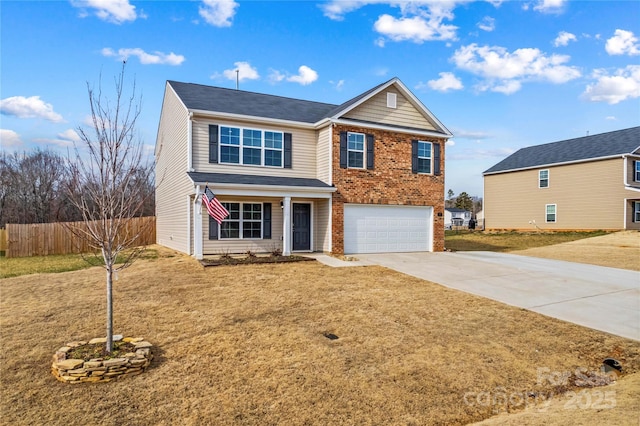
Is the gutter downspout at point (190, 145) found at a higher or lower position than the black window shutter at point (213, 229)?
higher

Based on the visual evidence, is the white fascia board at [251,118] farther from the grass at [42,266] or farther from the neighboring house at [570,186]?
the neighboring house at [570,186]

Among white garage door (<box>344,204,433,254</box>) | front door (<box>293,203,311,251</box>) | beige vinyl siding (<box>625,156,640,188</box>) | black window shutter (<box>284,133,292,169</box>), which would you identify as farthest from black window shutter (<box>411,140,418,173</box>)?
beige vinyl siding (<box>625,156,640,188</box>)

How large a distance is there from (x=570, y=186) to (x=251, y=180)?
81.9 ft

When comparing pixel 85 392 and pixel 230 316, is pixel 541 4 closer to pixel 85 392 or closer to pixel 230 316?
pixel 230 316

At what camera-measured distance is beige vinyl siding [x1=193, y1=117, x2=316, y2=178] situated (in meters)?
Result: 14.0

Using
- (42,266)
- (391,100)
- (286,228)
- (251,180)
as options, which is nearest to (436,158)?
(391,100)

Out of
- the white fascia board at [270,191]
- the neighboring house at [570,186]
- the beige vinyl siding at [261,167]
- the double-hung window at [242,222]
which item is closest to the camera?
the white fascia board at [270,191]

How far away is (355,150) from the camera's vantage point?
1553 cm

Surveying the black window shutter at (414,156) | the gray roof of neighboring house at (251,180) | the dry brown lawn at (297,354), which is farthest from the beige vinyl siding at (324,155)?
the dry brown lawn at (297,354)

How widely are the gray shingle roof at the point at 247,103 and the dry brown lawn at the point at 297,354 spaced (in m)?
7.65

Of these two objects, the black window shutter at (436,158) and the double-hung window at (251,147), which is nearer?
the double-hung window at (251,147)

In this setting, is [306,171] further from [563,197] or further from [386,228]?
[563,197]

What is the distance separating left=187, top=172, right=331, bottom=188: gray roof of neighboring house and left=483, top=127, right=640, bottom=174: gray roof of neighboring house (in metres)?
22.4

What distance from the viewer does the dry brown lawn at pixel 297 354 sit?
426 centimetres
